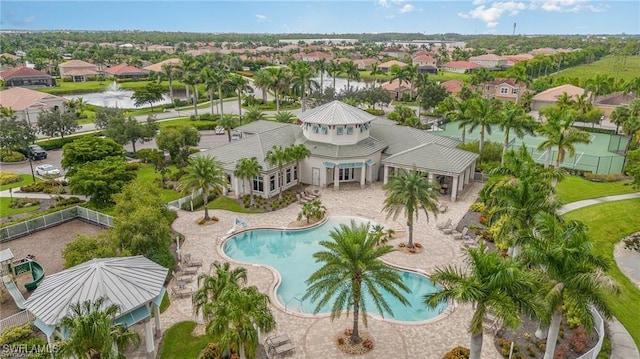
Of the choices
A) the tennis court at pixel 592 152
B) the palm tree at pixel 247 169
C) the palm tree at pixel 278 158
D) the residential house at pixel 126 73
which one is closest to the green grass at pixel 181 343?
the palm tree at pixel 247 169

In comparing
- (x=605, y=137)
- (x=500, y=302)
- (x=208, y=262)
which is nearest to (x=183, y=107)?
(x=208, y=262)

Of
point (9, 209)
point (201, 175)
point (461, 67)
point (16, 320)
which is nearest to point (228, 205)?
point (201, 175)

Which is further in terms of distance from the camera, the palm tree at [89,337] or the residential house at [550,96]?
the residential house at [550,96]

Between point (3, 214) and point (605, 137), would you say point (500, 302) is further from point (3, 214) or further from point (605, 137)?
point (605, 137)

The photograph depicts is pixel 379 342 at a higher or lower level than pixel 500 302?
lower

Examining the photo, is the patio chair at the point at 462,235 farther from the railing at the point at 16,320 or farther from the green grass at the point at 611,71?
the green grass at the point at 611,71

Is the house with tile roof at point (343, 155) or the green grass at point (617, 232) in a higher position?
the house with tile roof at point (343, 155)
